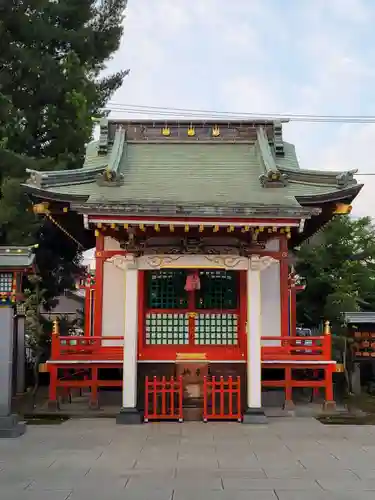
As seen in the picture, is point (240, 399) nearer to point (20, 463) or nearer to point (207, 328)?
point (207, 328)

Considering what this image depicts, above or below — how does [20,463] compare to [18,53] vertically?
below

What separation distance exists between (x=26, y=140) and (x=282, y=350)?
11477 millimetres

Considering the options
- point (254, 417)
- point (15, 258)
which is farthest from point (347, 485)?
point (15, 258)

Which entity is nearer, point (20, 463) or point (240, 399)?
point (20, 463)

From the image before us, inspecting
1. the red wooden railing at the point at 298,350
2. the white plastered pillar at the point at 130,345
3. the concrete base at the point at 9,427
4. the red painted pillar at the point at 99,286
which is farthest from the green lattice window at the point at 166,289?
the concrete base at the point at 9,427

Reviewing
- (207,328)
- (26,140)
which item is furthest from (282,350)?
(26,140)

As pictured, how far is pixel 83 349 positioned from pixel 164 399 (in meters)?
2.72

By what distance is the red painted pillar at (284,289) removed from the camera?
1386cm

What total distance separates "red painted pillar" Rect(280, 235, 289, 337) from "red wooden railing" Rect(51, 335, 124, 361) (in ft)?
13.2

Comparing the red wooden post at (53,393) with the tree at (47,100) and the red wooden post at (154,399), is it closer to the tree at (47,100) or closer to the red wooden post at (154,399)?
the red wooden post at (154,399)

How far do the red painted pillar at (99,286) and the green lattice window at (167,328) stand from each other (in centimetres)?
169

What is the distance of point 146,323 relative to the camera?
1302 cm

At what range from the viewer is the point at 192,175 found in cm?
1445

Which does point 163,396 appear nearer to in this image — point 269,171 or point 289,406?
point 289,406
